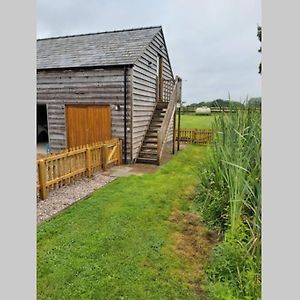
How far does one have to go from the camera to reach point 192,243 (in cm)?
398

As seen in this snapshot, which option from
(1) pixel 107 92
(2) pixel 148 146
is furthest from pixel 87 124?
(2) pixel 148 146

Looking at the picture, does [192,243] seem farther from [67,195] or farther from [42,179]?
[42,179]

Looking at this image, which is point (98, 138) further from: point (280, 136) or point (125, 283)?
point (280, 136)

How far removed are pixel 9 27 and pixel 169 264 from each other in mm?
3142

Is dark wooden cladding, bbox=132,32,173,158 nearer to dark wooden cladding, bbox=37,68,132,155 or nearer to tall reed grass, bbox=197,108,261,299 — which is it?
dark wooden cladding, bbox=37,68,132,155

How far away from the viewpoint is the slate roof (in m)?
10.2

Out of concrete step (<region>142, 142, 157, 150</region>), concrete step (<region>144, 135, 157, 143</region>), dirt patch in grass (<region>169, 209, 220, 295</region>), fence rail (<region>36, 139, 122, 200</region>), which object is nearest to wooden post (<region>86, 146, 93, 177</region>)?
fence rail (<region>36, 139, 122, 200</region>)

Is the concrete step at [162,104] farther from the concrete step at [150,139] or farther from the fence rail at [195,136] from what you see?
the fence rail at [195,136]

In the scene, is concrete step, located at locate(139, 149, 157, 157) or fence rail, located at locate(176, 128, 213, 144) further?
fence rail, located at locate(176, 128, 213, 144)

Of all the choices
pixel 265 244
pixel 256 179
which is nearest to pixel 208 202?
pixel 256 179

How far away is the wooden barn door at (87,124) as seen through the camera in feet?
33.6

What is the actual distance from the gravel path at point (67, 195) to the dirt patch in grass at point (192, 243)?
83.4 inches

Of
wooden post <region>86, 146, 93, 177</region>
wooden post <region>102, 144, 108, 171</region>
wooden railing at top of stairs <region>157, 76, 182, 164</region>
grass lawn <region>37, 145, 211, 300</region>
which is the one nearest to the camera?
grass lawn <region>37, 145, 211, 300</region>

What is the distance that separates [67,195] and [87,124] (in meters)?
5.09
